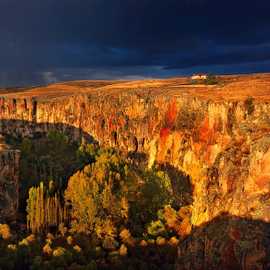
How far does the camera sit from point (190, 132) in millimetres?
69375

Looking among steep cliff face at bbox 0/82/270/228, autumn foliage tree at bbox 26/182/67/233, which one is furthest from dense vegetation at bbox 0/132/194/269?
steep cliff face at bbox 0/82/270/228

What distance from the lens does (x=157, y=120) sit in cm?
7912

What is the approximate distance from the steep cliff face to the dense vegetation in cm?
630

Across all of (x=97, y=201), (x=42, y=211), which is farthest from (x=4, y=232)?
(x=97, y=201)

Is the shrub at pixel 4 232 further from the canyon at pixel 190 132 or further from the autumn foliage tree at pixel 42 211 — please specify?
the canyon at pixel 190 132

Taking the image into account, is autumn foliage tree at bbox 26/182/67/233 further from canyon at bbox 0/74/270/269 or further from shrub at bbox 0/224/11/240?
shrub at bbox 0/224/11/240

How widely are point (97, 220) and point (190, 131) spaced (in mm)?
24108

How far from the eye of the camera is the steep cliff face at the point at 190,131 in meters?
18.8

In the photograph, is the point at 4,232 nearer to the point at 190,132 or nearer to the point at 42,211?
the point at 42,211

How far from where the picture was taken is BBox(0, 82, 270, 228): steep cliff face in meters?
18.8

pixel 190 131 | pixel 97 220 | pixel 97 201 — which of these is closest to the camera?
pixel 97 220

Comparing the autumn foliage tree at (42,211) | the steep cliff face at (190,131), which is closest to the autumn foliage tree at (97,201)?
the autumn foliage tree at (42,211)

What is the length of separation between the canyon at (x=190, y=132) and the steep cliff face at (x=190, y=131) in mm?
39

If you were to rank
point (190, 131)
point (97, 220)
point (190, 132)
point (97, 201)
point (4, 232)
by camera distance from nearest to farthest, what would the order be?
point (4, 232)
point (97, 220)
point (97, 201)
point (190, 132)
point (190, 131)
